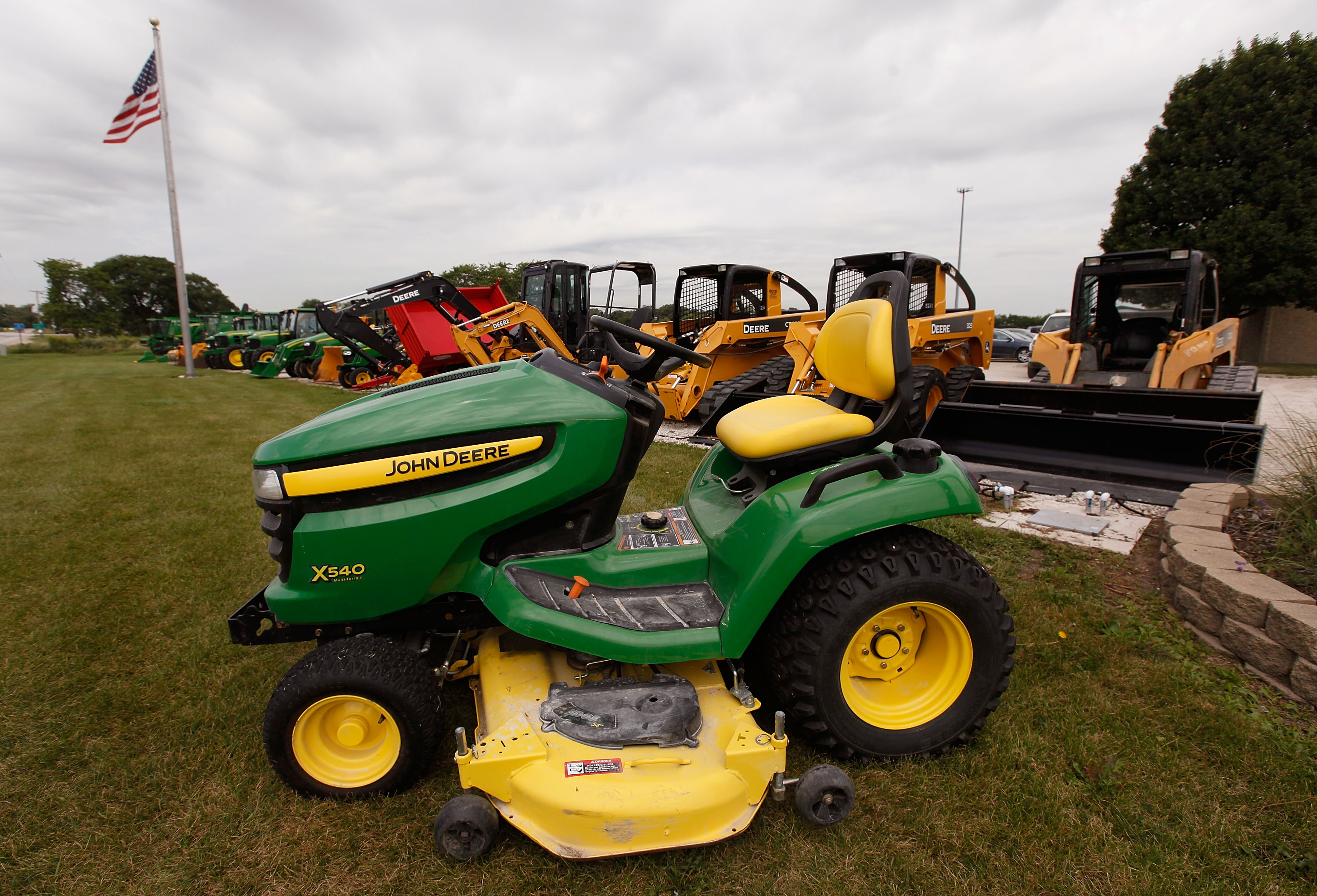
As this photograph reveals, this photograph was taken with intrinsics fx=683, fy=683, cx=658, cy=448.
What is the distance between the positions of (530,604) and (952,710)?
1395 millimetres

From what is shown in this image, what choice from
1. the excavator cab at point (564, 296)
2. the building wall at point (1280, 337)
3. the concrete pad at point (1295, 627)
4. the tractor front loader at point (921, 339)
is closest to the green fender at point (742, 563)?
the concrete pad at point (1295, 627)

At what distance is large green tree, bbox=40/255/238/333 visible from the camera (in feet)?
143

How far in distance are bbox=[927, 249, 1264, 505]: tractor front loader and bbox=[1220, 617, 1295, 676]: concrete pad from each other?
239 centimetres

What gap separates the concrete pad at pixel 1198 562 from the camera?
2922 mm

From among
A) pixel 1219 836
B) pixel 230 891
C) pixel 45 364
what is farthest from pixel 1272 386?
pixel 45 364

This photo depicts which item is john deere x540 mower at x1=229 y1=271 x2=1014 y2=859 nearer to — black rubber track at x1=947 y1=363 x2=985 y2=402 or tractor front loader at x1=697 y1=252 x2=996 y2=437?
tractor front loader at x1=697 y1=252 x2=996 y2=437

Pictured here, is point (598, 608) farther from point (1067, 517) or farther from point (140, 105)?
point (140, 105)

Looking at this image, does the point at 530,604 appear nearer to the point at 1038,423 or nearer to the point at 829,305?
the point at 1038,423

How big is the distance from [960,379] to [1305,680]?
5.34 metres

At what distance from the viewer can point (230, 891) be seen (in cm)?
174

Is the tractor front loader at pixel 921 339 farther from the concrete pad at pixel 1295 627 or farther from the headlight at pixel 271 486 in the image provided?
the headlight at pixel 271 486

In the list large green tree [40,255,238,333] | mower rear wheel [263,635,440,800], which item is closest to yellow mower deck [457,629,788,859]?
mower rear wheel [263,635,440,800]

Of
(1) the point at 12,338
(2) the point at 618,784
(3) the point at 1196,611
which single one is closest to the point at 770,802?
(2) the point at 618,784

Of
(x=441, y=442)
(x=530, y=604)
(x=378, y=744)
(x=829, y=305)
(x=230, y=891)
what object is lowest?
(x=230, y=891)
